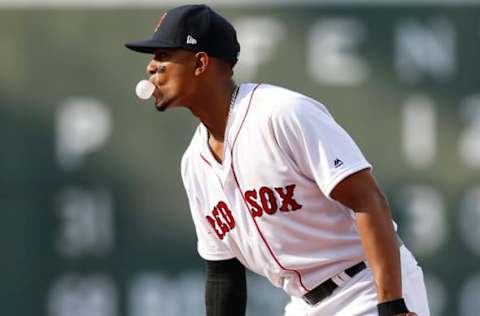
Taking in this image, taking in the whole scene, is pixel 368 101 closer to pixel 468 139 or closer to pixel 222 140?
pixel 468 139

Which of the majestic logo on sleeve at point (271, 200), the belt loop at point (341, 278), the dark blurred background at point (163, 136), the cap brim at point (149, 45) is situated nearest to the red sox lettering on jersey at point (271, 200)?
the majestic logo on sleeve at point (271, 200)

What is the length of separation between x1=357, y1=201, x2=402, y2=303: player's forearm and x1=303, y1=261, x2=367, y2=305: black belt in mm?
310

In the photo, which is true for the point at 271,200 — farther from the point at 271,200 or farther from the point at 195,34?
the point at 195,34

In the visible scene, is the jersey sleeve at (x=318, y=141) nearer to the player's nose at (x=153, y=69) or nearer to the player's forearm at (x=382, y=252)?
the player's forearm at (x=382, y=252)

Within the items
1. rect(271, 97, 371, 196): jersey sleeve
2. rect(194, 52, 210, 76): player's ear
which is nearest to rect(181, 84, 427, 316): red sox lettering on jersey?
rect(271, 97, 371, 196): jersey sleeve

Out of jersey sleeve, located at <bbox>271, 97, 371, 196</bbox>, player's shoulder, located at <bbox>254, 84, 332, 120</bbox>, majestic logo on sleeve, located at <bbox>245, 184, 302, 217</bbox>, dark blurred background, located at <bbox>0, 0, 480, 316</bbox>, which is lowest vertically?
dark blurred background, located at <bbox>0, 0, 480, 316</bbox>

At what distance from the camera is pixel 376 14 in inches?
295

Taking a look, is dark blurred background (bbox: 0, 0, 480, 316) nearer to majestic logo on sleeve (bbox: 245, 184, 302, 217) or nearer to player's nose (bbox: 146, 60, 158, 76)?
player's nose (bbox: 146, 60, 158, 76)

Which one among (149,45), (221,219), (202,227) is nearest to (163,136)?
(202,227)

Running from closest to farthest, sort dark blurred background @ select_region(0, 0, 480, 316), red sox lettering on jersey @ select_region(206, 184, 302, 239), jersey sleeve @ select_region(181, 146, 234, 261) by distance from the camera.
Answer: red sox lettering on jersey @ select_region(206, 184, 302, 239), jersey sleeve @ select_region(181, 146, 234, 261), dark blurred background @ select_region(0, 0, 480, 316)

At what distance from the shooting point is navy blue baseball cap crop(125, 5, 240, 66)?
4.09 metres

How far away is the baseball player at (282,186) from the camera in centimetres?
375

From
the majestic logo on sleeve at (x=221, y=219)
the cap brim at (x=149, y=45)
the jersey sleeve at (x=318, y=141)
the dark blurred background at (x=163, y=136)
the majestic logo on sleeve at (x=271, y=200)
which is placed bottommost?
the dark blurred background at (x=163, y=136)

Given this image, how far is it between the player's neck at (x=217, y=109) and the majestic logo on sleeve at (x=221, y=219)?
0.21m
